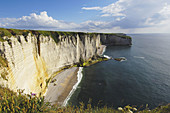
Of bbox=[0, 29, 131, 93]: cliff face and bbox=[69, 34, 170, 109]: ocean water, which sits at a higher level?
bbox=[0, 29, 131, 93]: cliff face

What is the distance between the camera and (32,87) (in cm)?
1914

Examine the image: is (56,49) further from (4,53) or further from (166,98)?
(166,98)

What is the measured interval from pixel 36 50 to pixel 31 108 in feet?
68.9

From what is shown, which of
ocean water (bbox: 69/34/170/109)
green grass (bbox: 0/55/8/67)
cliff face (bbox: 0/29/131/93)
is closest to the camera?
green grass (bbox: 0/55/8/67)

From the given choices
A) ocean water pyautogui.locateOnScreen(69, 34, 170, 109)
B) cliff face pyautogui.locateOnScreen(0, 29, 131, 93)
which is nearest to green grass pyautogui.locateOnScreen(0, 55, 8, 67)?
cliff face pyautogui.locateOnScreen(0, 29, 131, 93)

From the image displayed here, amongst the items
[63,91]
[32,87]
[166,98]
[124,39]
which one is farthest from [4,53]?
[124,39]

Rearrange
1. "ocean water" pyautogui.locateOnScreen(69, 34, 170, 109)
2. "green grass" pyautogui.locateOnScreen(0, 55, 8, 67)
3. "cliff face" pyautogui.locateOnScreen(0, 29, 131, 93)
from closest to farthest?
1. "green grass" pyautogui.locateOnScreen(0, 55, 8, 67)
2. "cliff face" pyautogui.locateOnScreen(0, 29, 131, 93)
3. "ocean water" pyautogui.locateOnScreen(69, 34, 170, 109)

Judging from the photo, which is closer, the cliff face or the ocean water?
the cliff face

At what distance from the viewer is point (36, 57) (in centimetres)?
2309

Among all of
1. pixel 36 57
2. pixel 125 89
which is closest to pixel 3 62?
pixel 36 57

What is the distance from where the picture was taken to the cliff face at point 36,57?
45.4 feet

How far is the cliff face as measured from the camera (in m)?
13.8

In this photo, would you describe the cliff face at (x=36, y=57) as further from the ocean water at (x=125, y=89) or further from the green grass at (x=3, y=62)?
the ocean water at (x=125, y=89)

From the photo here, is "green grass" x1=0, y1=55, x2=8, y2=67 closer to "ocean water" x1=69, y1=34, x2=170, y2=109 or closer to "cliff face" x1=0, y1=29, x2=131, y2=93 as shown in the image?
"cliff face" x1=0, y1=29, x2=131, y2=93
